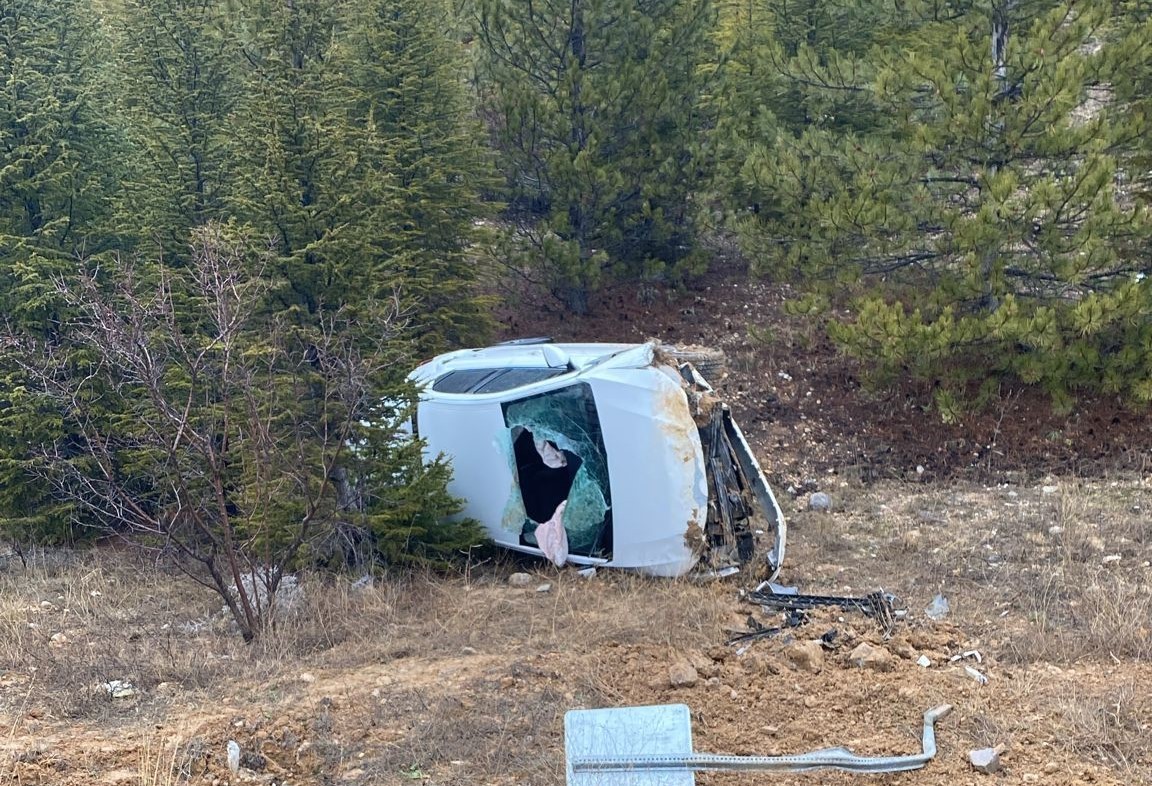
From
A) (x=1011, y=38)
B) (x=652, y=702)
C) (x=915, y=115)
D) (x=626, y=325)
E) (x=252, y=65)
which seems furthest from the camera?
(x=626, y=325)

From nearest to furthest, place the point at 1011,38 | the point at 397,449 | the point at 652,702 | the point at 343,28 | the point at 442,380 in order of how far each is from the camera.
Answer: the point at 652,702 < the point at 397,449 < the point at 442,380 < the point at 1011,38 < the point at 343,28

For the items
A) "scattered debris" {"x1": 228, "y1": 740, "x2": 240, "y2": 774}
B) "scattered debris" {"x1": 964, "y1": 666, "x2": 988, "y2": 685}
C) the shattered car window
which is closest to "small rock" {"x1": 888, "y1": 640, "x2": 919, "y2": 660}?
"scattered debris" {"x1": 964, "y1": 666, "x2": 988, "y2": 685}

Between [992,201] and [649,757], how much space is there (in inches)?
301

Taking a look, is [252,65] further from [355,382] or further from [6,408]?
[355,382]

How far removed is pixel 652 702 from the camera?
557 cm

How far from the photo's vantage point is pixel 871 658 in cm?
589

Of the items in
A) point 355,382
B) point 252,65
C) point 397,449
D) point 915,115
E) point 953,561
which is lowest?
point 953,561

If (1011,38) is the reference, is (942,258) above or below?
below

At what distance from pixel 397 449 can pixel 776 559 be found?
3.03 meters

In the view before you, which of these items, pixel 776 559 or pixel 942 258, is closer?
pixel 776 559

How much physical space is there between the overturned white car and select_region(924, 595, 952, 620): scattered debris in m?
1.08

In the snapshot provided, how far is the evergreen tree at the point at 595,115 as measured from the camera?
1384 centimetres

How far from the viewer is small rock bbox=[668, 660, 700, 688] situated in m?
5.69

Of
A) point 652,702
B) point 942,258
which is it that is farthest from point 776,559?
point 942,258
